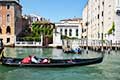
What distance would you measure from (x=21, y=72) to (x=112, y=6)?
24241mm

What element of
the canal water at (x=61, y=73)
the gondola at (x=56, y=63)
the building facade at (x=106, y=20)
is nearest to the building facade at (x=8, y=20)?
the building facade at (x=106, y=20)

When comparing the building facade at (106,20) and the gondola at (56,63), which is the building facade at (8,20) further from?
the gondola at (56,63)

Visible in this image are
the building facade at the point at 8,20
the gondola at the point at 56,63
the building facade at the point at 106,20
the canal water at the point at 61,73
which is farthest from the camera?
the building facade at the point at 8,20

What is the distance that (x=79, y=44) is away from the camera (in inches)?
1497

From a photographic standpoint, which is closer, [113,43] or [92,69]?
[92,69]

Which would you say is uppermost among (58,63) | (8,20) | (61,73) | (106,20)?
(8,20)

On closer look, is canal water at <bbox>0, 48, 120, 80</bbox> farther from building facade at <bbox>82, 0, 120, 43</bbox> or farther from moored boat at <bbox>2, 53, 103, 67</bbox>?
building facade at <bbox>82, 0, 120, 43</bbox>

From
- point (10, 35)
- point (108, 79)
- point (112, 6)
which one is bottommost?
point (108, 79)

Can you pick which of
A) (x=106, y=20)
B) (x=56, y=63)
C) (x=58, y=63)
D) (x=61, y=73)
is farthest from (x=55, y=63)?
(x=106, y=20)

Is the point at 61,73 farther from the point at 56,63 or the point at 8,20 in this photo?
the point at 8,20

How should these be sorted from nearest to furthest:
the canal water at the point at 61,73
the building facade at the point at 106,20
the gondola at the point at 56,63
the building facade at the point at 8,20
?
1. the canal water at the point at 61,73
2. the gondola at the point at 56,63
3. the building facade at the point at 106,20
4. the building facade at the point at 8,20

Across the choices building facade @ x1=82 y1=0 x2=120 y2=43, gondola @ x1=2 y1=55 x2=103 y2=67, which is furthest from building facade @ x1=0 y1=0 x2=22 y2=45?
gondola @ x1=2 y1=55 x2=103 y2=67

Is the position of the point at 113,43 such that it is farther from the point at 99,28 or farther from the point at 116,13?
the point at 99,28

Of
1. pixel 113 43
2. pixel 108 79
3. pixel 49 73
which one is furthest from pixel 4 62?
pixel 113 43
